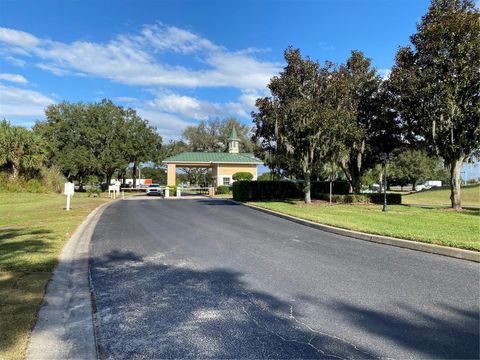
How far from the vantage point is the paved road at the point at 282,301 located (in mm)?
3732

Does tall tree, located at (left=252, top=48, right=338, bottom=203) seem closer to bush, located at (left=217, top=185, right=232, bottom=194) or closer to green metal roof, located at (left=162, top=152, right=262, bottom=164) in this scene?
bush, located at (left=217, top=185, right=232, bottom=194)

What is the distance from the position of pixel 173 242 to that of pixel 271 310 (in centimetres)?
531

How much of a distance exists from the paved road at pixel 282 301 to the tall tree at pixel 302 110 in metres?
12.0

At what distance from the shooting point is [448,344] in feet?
12.5

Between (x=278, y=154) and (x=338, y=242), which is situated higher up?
(x=278, y=154)

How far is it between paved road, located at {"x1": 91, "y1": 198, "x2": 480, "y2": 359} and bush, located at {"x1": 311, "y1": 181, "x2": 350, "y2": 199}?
69.9ft

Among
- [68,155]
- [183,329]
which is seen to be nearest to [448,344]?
[183,329]

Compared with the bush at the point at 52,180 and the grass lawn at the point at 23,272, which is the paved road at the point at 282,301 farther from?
the bush at the point at 52,180

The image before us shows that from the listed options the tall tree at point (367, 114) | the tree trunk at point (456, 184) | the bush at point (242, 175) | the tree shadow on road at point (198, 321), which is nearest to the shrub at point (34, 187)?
the bush at point (242, 175)

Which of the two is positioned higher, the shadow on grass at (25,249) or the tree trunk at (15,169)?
the tree trunk at (15,169)

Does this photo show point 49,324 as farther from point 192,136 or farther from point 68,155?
point 192,136

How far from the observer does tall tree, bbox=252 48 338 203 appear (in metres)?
20.2

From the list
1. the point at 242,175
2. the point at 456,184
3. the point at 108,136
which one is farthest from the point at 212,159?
the point at 456,184

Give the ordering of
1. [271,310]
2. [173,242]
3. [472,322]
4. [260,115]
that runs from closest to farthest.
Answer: [472,322] → [271,310] → [173,242] → [260,115]
